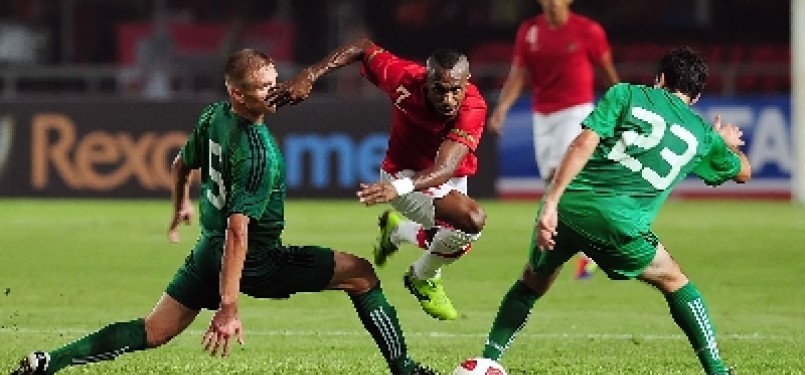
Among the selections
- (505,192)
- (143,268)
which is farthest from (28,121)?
(143,268)

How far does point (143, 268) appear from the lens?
51.5 ft

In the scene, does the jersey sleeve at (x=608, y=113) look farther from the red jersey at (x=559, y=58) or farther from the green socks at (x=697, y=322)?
the red jersey at (x=559, y=58)

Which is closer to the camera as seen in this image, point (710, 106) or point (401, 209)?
point (401, 209)

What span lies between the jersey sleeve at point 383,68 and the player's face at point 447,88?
607 mm

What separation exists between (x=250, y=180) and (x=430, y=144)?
284 centimetres

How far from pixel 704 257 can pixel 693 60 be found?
827 cm

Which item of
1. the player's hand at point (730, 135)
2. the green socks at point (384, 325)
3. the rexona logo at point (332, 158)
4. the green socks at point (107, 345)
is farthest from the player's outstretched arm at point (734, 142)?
the rexona logo at point (332, 158)

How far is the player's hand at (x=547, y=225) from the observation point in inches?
319

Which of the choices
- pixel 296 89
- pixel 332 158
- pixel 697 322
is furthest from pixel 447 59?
pixel 332 158

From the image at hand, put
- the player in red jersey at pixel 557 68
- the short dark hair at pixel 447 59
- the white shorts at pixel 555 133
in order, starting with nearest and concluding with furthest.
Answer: the short dark hair at pixel 447 59
the white shorts at pixel 555 133
the player in red jersey at pixel 557 68

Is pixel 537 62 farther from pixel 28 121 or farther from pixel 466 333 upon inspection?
pixel 28 121

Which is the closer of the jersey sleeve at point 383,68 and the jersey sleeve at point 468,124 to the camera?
the jersey sleeve at point 468,124

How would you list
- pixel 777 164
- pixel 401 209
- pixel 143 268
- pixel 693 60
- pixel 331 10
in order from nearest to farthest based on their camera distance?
pixel 693 60
pixel 401 209
pixel 143 268
pixel 777 164
pixel 331 10

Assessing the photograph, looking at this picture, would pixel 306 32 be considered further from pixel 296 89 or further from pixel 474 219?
pixel 296 89
